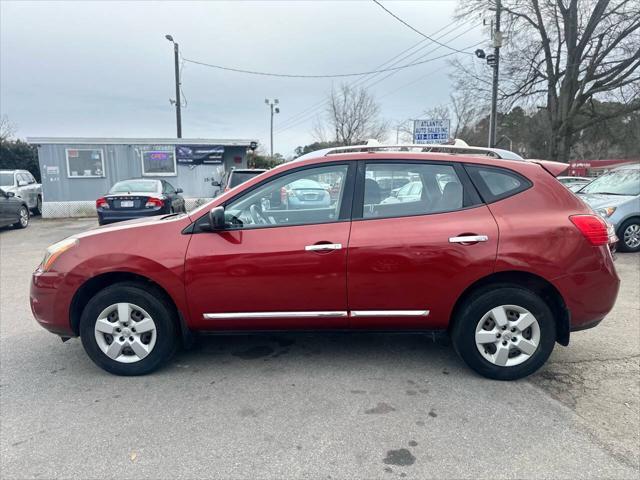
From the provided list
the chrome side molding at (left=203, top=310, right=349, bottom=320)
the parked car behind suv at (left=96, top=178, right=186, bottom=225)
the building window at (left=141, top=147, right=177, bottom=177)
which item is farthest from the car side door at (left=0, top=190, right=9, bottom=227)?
the chrome side molding at (left=203, top=310, right=349, bottom=320)

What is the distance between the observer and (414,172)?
3.50 metres

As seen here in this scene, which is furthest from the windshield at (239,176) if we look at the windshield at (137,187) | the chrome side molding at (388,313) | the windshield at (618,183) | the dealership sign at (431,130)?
the windshield at (618,183)

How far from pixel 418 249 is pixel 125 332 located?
2412 millimetres

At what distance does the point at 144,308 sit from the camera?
3408 millimetres

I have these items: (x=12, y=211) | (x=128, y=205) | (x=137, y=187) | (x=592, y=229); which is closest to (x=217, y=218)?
(x=592, y=229)

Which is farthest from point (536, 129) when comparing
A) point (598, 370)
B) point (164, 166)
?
point (598, 370)

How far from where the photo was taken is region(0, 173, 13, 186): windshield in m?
14.6

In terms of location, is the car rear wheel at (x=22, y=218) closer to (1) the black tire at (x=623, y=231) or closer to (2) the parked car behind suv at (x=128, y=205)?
(2) the parked car behind suv at (x=128, y=205)

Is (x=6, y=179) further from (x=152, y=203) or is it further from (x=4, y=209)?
(x=152, y=203)

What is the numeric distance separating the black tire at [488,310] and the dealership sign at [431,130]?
11.6 m

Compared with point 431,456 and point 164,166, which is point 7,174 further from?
point 431,456

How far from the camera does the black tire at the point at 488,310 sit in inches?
129

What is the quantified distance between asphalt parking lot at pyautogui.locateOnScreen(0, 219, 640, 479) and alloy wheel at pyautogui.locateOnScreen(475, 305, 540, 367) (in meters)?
0.22

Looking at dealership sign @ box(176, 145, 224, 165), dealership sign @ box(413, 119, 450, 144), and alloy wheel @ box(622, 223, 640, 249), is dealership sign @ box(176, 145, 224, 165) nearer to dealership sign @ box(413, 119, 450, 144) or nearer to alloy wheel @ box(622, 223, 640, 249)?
dealership sign @ box(413, 119, 450, 144)
